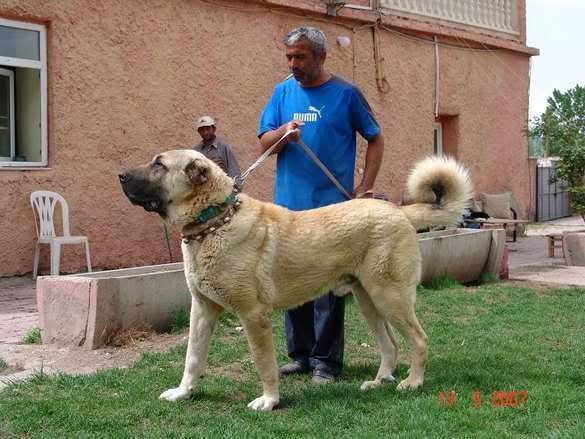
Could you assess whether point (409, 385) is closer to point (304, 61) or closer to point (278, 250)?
point (278, 250)

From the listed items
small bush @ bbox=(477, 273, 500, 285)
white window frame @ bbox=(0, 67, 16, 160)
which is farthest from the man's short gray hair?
small bush @ bbox=(477, 273, 500, 285)

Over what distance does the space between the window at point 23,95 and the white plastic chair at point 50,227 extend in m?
0.47

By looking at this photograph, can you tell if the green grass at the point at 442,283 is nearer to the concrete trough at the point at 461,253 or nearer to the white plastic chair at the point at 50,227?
the concrete trough at the point at 461,253

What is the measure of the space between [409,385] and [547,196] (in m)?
15.7

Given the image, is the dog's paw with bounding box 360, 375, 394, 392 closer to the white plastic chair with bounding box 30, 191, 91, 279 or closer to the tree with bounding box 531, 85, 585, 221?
the white plastic chair with bounding box 30, 191, 91, 279

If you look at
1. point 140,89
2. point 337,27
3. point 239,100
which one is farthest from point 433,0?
point 140,89

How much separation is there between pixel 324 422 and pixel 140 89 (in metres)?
6.78

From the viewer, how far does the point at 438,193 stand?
5.06 meters

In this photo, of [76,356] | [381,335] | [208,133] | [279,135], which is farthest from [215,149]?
[381,335]

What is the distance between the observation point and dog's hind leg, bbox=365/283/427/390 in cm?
468

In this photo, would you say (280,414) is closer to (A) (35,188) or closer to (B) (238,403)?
(B) (238,403)

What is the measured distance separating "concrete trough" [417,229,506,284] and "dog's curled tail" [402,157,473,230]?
368 centimetres

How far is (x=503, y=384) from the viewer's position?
4.82 metres

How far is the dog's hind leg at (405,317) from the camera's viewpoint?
4.68 m
